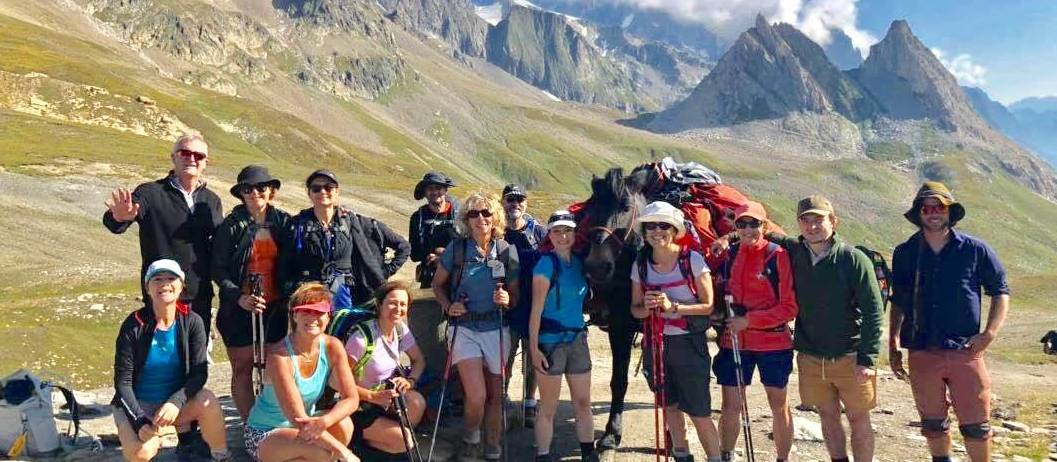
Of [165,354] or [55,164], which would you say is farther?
[55,164]

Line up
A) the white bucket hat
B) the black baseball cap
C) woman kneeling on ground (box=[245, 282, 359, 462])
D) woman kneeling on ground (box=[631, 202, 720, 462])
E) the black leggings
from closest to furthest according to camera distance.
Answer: woman kneeling on ground (box=[245, 282, 359, 462]) → the white bucket hat → woman kneeling on ground (box=[631, 202, 720, 462]) → the black leggings → the black baseball cap

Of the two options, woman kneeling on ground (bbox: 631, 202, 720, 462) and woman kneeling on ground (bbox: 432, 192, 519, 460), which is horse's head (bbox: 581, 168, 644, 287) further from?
woman kneeling on ground (bbox: 432, 192, 519, 460)

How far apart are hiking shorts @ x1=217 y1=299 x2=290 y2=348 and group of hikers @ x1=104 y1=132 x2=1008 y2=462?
25 mm

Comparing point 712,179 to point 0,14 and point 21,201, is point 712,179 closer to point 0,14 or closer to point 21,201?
point 21,201

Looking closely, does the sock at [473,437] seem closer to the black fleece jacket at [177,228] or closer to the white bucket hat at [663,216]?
the white bucket hat at [663,216]

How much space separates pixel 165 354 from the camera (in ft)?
22.6

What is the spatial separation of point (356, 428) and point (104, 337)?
15.2 metres

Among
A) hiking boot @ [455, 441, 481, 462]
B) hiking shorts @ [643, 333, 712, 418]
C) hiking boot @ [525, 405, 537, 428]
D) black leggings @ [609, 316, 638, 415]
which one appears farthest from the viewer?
hiking boot @ [525, 405, 537, 428]

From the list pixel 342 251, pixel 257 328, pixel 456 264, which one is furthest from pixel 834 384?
pixel 257 328

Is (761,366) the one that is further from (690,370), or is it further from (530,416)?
(530,416)

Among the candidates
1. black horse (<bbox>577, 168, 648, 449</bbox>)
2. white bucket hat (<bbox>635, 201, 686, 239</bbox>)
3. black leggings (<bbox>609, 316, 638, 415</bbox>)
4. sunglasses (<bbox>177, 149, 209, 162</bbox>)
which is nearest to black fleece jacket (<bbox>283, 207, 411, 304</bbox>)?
sunglasses (<bbox>177, 149, 209, 162</bbox>)

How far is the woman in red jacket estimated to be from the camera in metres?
7.41

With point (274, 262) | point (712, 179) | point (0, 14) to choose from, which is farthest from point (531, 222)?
point (0, 14)

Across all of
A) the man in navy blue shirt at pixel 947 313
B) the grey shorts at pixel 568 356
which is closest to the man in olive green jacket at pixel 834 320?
the man in navy blue shirt at pixel 947 313
